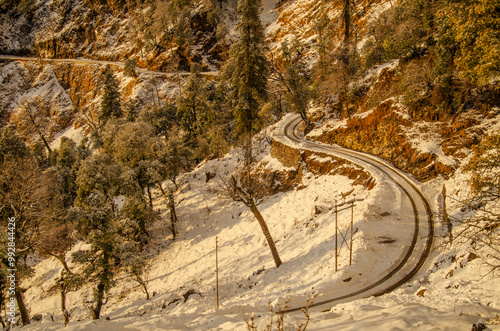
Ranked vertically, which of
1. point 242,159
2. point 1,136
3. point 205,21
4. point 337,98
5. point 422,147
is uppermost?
point 205,21

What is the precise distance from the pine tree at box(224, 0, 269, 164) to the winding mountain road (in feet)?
26.0

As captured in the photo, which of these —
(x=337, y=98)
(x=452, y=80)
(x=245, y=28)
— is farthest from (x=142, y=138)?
(x=452, y=80)

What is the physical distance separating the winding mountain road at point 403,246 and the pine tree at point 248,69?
794cm

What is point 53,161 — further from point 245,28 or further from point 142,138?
point 245,28

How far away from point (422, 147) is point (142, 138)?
2522 cm

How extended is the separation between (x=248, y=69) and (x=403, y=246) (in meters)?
21.1

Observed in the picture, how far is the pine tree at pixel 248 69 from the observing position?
26.0 meters

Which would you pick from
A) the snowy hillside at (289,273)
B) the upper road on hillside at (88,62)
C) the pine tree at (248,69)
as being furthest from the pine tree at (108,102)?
the upper road on hillside at (88,62)

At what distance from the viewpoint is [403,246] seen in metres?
Answer: 14.0

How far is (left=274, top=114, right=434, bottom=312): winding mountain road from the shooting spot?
11601 millimetres

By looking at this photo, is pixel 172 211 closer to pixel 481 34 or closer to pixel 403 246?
pixel 403 246

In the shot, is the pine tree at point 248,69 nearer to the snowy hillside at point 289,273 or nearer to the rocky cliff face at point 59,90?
the snowy hillside at point 289,273

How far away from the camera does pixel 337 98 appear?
1166 inches

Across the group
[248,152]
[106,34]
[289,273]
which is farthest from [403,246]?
[106,34]
